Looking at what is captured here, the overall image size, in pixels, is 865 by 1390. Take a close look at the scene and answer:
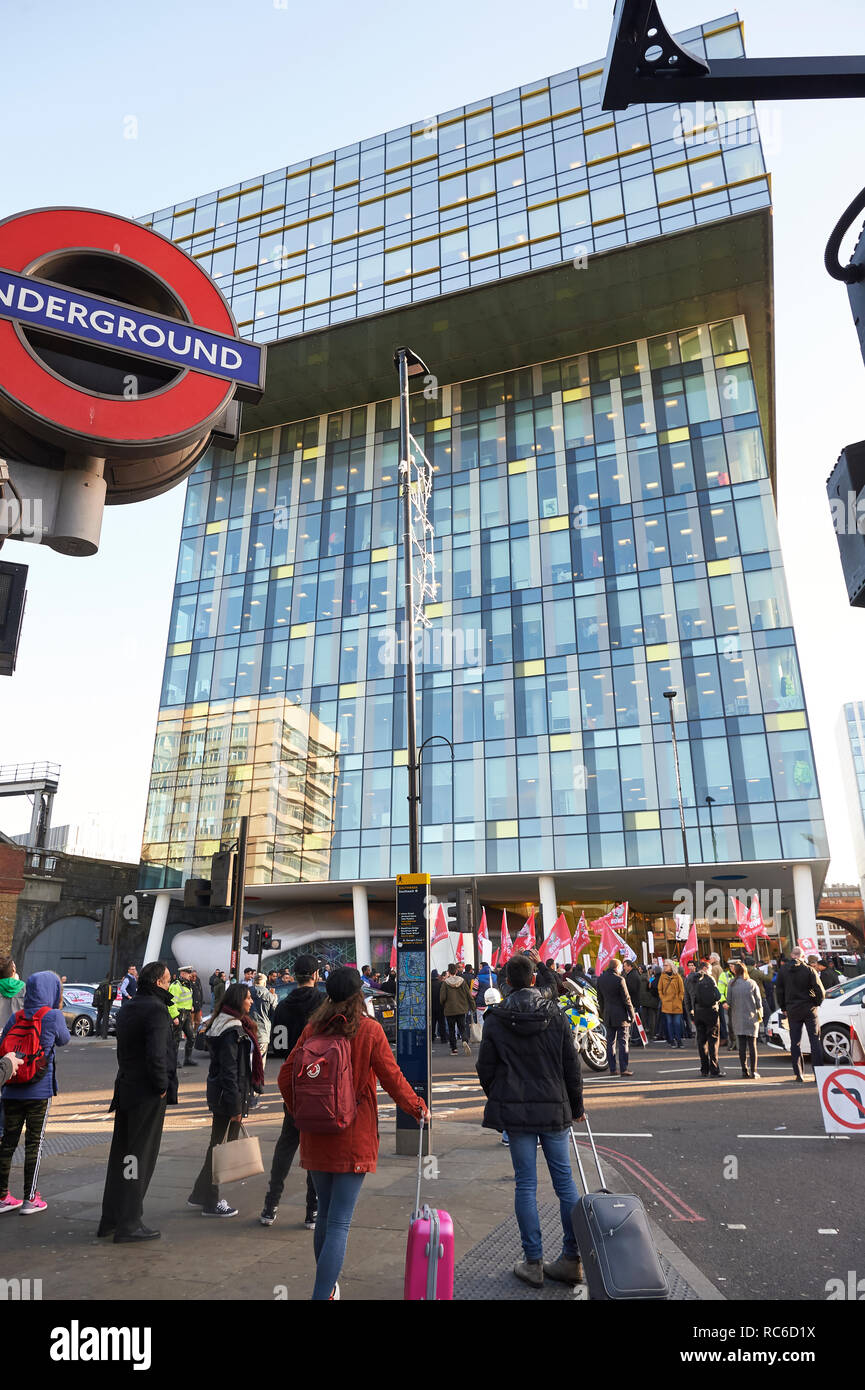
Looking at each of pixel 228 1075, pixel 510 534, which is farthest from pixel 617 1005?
pixel 510 534

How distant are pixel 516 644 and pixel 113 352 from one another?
35908 millimetres

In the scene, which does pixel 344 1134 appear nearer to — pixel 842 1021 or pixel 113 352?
pixel 113 352

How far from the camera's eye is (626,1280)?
13.1 feet

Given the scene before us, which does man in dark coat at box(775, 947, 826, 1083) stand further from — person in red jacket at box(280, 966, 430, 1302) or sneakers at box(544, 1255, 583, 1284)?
person in red jacket at box(280, 966, 430, 1302)

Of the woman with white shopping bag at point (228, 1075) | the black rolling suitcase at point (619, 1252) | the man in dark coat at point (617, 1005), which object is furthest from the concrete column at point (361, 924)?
the black rolling suitcase at point (619, 1252)

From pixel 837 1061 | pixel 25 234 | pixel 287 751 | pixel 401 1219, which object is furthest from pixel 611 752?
pixel 25 234

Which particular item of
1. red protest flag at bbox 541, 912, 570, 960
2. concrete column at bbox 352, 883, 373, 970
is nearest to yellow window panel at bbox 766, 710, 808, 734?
red protest flag at bbox 541, 912, 570, 960

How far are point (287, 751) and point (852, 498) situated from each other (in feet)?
130

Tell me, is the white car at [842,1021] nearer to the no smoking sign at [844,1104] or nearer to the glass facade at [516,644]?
the no smoking sign at [844,1104]

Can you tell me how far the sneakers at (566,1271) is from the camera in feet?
16.5

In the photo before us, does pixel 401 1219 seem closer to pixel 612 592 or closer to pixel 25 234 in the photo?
pixel 25 234

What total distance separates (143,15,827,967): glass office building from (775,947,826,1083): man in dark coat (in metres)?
20.0

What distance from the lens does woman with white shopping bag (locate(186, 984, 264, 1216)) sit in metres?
6.82

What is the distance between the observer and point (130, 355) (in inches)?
151
